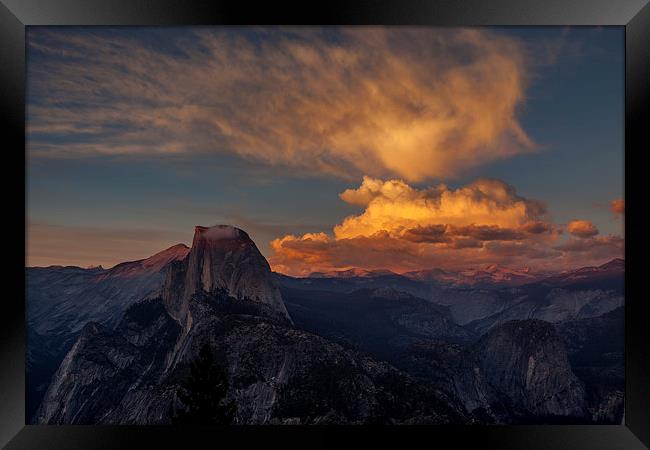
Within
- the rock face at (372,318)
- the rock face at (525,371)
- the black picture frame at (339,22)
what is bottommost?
the rock face at (525,371)

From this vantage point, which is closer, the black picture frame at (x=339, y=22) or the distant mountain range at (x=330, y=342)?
the black picture frame at (x=339, y=22)

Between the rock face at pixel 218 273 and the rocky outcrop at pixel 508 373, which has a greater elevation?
the rock face at pixel 218 273

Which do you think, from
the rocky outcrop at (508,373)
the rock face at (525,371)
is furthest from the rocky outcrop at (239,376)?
the rock face at (525,371)

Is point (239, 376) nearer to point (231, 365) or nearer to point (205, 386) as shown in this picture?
point (231, 365)

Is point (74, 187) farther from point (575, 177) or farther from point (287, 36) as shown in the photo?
point (575, 177)

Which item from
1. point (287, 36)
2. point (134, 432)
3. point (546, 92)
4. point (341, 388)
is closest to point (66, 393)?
point (341, 388)

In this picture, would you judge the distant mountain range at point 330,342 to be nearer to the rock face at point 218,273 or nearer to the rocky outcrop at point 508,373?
the rocky outcrop at point 508,373

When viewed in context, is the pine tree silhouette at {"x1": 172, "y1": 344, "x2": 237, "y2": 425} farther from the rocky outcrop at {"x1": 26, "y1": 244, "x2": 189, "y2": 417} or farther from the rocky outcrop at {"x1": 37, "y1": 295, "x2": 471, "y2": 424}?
the rocky outcrop at {"x1": 37, "y1": 295, "x2": 471, "y2": 424}
